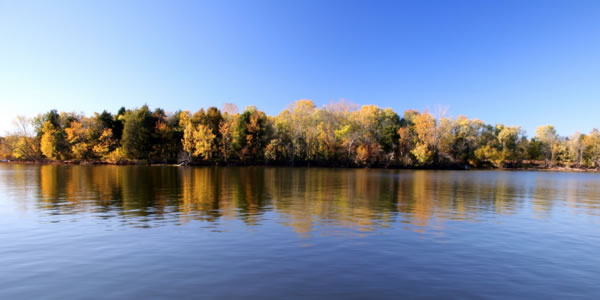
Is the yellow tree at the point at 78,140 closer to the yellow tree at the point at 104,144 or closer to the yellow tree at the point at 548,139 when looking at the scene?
the yellow tree at the point at 104,144

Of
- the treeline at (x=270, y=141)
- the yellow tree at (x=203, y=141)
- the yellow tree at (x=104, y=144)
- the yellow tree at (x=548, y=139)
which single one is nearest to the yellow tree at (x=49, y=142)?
the treeline at (x=270, y=141)

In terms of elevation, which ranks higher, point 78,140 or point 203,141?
point 78,140

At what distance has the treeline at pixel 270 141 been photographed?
91.7m

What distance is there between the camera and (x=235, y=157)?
94.0 m

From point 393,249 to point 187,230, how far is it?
866 centimetres

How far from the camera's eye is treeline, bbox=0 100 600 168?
91.7 meters

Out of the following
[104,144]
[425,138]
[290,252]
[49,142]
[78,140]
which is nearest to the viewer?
[290,252]

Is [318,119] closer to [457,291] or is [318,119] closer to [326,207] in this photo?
[326,207]

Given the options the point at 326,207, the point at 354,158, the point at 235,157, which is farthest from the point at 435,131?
the point at 326,207

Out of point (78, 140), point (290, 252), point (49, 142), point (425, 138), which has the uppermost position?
point (425, 138)

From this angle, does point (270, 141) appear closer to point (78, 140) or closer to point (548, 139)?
point (78, 140)

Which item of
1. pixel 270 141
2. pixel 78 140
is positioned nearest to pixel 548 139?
pixel 270 141

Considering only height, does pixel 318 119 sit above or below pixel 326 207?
above

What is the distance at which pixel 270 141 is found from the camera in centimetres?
9362
